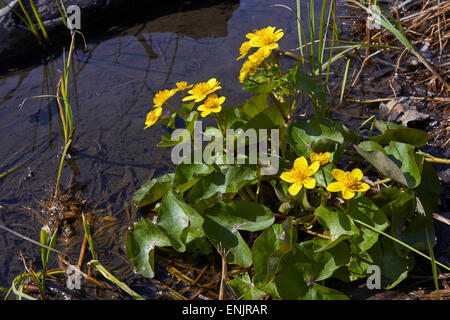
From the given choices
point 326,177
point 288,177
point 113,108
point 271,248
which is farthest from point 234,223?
point 113,108

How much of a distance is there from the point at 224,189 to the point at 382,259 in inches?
27.6

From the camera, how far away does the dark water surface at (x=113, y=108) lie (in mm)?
2156

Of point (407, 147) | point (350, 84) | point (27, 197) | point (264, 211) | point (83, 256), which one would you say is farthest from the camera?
point (350, 84)

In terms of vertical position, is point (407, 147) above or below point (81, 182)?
above

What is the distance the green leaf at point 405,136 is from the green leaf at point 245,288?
2.69ft

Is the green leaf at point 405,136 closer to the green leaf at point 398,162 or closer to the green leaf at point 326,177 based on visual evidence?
the green leaf at point 398,162

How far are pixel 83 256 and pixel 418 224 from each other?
4.95 ft

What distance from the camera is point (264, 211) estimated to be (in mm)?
1685

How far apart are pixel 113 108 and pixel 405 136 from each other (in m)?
1.94

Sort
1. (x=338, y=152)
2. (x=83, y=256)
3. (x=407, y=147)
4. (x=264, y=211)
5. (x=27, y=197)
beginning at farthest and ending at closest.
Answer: (x=27, y=197) < (x=83, y=256) < (x=338, y=152) < (x=264, y=211) < (x=407, y=147)

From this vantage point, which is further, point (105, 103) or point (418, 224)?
point (105, 103)

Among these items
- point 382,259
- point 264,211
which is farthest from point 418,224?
point 264,211

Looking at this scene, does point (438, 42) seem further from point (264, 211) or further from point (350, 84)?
point (264, 211)
